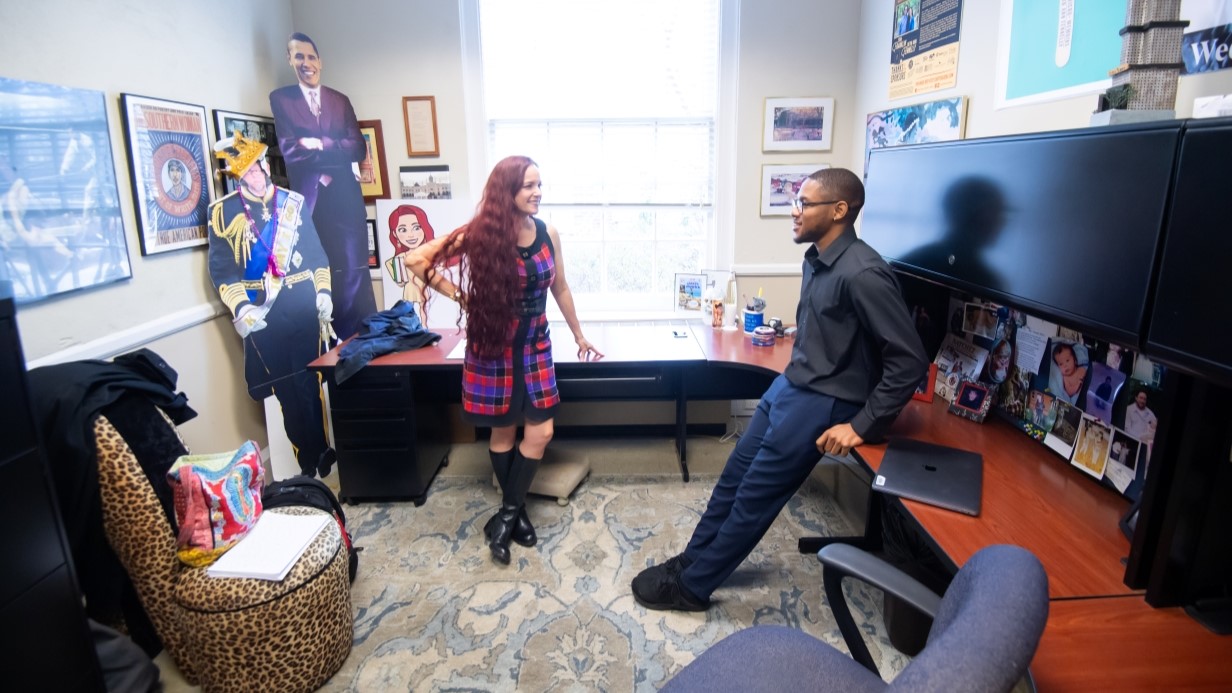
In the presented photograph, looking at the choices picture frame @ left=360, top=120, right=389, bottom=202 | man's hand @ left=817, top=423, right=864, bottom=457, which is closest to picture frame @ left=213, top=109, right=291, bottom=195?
picture frame @ left=360, top=120, right=389, bottom=202

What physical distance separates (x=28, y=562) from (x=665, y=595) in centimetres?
175

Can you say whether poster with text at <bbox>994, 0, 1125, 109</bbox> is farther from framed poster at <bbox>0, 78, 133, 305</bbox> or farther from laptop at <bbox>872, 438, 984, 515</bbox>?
framed poster at <bbox>0, 78, 133, 305</bbox>

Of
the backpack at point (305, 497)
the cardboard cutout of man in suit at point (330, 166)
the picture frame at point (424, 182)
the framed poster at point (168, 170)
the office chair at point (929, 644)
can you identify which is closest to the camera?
the office chair at point (929, 644)

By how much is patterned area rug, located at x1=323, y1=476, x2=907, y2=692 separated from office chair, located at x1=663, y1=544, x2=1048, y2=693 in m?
0.73

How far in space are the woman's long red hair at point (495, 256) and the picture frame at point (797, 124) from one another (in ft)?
5.52

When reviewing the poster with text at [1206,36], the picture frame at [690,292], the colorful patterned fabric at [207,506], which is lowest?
the colorful patterned fabric at [207,506]

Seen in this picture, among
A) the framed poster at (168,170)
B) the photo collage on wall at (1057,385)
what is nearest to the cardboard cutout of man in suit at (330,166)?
the framed poster at (168,170)

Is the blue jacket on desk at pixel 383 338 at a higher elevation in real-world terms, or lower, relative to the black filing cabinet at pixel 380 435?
higher

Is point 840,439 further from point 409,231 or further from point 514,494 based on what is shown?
point 409,231

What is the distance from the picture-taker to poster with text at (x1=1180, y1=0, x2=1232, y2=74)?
53.8 inches

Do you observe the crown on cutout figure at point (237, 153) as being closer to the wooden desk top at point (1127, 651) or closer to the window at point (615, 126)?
the window at point (615, 126)

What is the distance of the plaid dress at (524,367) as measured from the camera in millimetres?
2447

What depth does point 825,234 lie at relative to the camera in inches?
78.9

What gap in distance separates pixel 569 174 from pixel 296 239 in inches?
57.7
